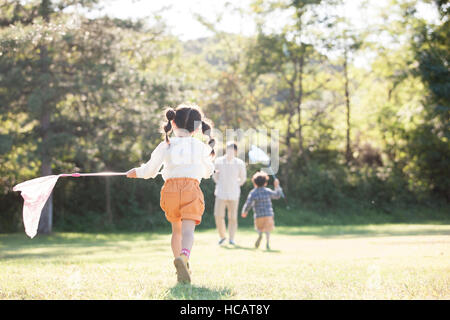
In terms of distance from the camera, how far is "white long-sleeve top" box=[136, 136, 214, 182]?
19.1ft

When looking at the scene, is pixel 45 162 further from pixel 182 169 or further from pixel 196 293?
pixel 196 293

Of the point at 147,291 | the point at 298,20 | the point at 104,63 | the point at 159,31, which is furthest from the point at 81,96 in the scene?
the point at 147,291

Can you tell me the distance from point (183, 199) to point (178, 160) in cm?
39

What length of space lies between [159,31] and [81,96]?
5.01 metres

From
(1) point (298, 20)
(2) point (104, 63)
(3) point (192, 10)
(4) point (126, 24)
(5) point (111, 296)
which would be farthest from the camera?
(3) point (192, 10)

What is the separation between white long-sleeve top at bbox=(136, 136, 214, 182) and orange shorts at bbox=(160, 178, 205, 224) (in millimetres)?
74

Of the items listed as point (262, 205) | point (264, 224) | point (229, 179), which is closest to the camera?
point (264, 224)

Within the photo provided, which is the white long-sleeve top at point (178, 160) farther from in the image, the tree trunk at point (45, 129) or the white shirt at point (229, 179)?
the tree trunk at point (45, 129)

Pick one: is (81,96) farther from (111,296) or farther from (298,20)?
(111,296)

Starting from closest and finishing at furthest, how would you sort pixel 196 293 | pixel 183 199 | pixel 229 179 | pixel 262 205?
1. pixel 196 293
2. pixel 183 199
3. pixel 262 205
4. pixel 229 179

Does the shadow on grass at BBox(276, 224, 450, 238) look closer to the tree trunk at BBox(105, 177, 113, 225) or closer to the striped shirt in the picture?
the striped shirt

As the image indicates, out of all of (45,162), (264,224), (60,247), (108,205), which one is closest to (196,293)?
(264,224)

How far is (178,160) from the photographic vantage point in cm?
580

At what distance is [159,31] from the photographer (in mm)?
21344
